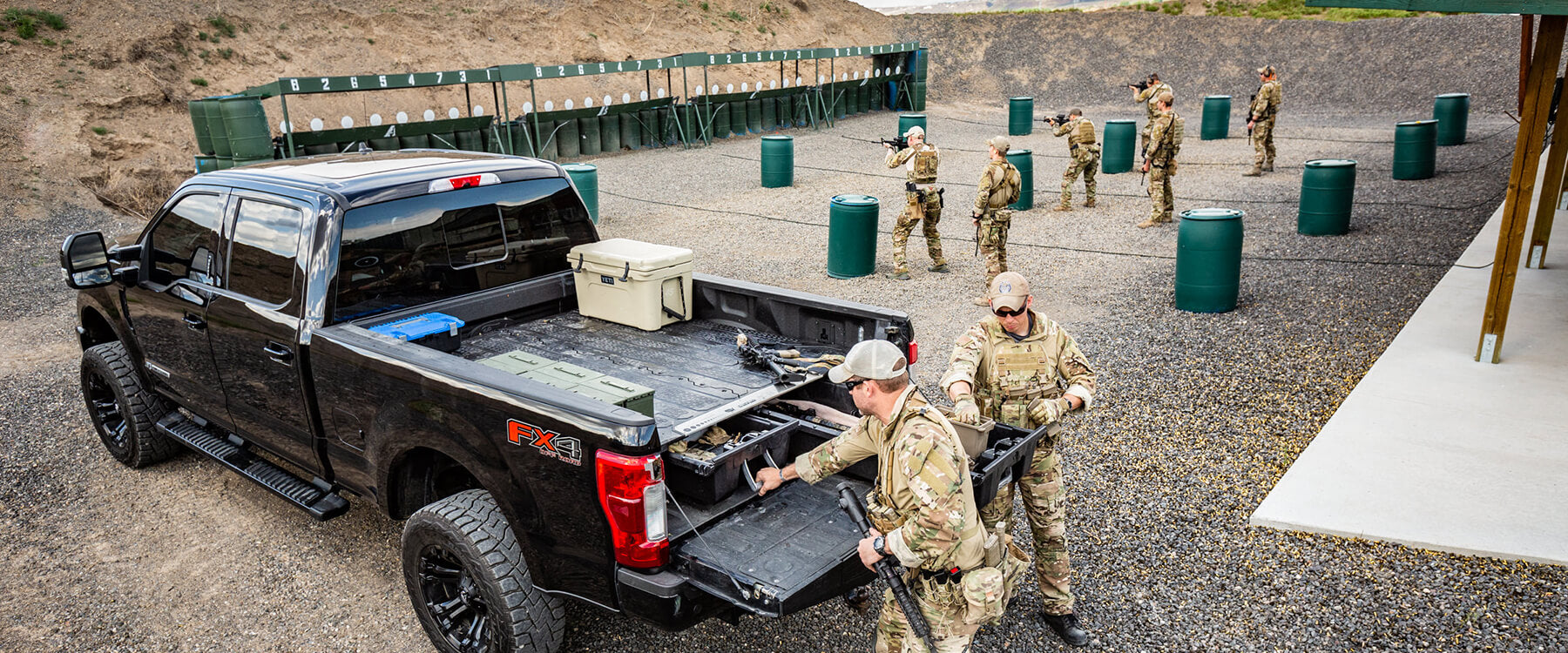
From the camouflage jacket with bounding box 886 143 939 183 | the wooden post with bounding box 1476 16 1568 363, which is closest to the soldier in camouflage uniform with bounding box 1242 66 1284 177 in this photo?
the camouflage jacket with bounding box 886 143 939 183

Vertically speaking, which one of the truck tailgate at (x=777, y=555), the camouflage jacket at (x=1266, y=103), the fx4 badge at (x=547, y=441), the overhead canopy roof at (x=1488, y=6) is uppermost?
the overhead canopy roof at (x=1488, y=6)

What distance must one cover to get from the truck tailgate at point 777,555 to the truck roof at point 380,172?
2.38 metres

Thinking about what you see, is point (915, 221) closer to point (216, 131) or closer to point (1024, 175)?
point (1024, 175)

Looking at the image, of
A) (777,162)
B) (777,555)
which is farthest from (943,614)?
(777,162)

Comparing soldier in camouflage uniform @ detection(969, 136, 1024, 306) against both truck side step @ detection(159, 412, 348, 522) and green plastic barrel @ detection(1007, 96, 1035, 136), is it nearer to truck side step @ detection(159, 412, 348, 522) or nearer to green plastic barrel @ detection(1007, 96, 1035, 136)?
truck side step @ detection(159, 412, 348, 522)

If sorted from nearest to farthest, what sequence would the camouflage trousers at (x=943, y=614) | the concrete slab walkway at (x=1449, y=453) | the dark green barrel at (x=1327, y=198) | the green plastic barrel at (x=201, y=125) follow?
the camouflage trousers at (x=943, y=614), the concrete slab walkway at (x=1449, y=453), the dark green barrel at (x=1327, y=198), the green plastic barrel at (x=201, y=125)

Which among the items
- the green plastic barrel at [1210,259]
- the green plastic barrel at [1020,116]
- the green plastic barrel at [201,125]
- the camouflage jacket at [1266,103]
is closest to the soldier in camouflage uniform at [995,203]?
the green plastic barrel at [1210,259]

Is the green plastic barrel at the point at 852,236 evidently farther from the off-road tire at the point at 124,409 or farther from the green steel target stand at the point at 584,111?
the off-road tire at the point at 124,409

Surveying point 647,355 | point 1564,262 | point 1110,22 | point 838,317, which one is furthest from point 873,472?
point 1110,22

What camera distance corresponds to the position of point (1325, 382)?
7.30m

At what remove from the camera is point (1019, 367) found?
4414mm

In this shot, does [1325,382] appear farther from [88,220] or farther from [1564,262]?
[88,220]

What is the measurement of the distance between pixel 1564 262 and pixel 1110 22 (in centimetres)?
2678

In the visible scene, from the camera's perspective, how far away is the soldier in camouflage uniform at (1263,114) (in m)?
16.1
